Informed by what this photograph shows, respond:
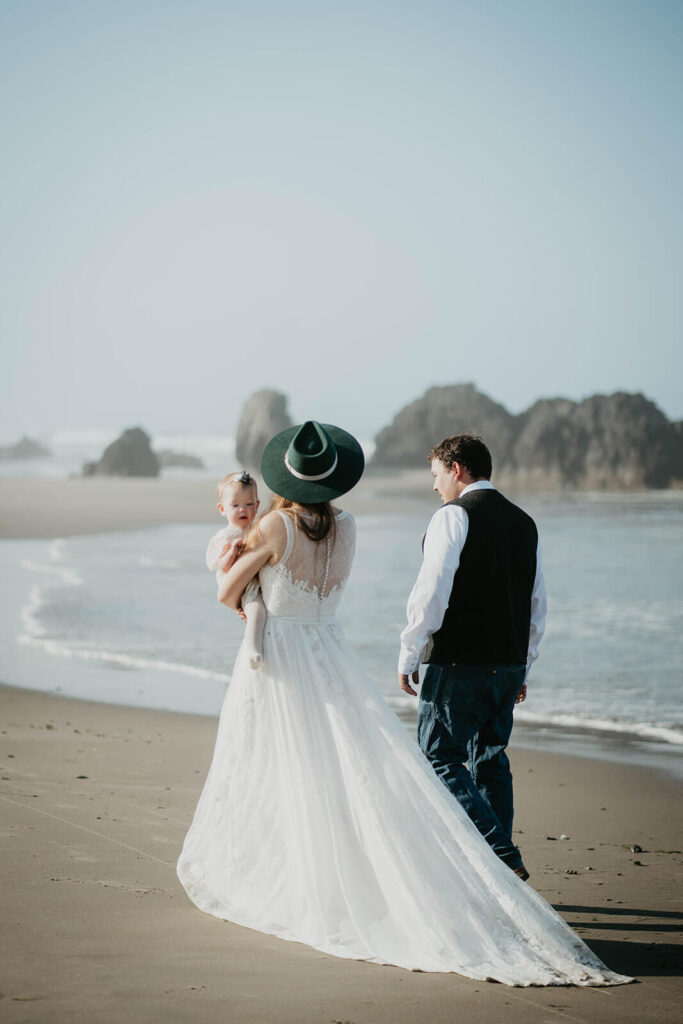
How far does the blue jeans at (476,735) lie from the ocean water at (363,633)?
301 cm

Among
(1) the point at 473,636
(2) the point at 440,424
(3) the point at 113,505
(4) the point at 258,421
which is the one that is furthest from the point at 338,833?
(2) the point at 440,424

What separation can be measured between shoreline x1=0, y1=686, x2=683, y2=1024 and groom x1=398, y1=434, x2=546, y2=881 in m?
0.63

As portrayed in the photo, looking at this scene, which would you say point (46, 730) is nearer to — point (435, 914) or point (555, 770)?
point (555, 770)

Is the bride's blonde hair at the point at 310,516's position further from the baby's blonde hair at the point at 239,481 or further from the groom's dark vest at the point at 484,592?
the groom's dark vest at the point at 484,592

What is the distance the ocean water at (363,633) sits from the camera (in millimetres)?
8273

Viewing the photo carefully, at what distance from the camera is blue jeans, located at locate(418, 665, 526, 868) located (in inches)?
158

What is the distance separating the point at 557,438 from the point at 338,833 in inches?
2898

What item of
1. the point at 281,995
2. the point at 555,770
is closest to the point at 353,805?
the point at 281,995

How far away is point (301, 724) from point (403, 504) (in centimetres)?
3683

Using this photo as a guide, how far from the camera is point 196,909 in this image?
3.89 meters

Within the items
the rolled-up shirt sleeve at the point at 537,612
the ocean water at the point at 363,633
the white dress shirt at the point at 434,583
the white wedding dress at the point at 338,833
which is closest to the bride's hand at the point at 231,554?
the white wedding dress at the point at 338,833

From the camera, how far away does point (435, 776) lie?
3682mm

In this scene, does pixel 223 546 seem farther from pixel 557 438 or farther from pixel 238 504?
pixel 557 438

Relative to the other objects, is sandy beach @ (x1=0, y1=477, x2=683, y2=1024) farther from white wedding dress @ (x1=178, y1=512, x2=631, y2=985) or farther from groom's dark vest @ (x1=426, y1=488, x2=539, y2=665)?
groom's dark vest @ (x1=426, y1=488, x2=539, y2=665)
